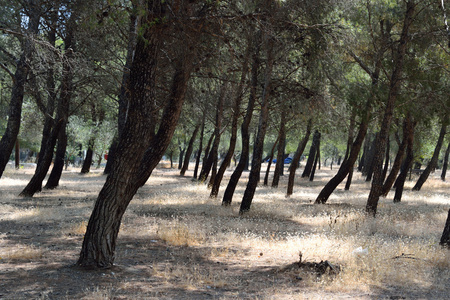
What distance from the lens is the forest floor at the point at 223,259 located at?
5.89 metres

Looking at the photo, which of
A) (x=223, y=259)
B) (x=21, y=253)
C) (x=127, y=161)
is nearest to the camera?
(x=127, y=161)

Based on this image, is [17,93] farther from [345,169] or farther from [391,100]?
[345,169]

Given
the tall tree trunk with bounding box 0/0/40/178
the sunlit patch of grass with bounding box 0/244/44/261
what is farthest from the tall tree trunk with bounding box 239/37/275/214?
the sunlit patch of grass with bounding box 0/244/44/261

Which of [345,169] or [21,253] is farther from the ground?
[345,169]

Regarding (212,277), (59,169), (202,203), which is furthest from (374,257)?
(59,169)

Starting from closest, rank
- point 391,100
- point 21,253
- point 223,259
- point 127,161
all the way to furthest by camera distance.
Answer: point 127,161, point 21,253, point 223,259, point 391,100

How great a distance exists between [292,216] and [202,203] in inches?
149

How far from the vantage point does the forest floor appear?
19.3ft

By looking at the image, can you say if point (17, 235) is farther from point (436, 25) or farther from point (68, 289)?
point (436, 25)

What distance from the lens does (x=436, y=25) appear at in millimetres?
13680

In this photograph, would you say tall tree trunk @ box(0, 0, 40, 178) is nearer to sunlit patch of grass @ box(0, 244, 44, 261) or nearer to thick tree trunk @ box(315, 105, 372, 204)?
sunlit patch of grass @ box(0, 244, 44, 261)

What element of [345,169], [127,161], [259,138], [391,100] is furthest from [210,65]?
[345,169]

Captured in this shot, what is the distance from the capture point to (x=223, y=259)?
7844 millimetres

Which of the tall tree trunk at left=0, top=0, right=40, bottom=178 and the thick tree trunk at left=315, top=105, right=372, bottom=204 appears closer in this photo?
the tall tree trunk at left=0, top=0, right=40, bottom=178
